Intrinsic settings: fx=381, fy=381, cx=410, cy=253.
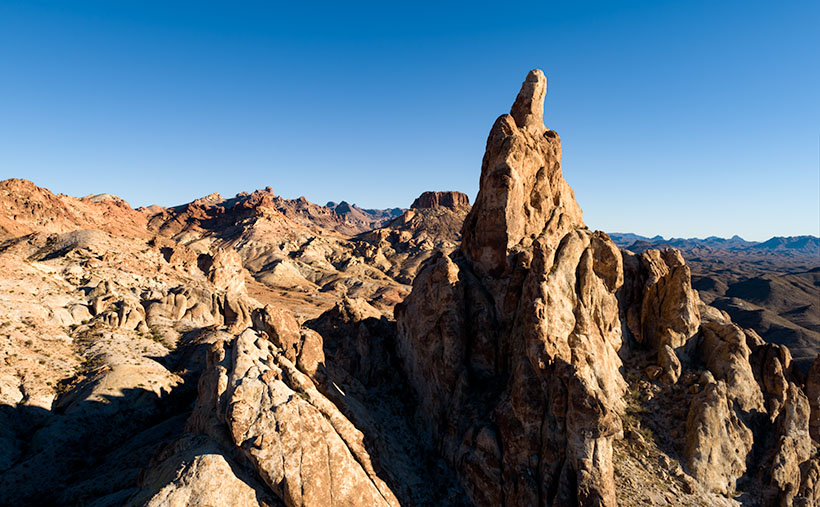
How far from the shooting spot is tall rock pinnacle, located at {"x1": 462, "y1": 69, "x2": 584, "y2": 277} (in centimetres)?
3962

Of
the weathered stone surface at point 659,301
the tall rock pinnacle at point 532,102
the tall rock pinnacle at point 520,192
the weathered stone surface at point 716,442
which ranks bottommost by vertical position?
the weathered stone surface at point 716,442

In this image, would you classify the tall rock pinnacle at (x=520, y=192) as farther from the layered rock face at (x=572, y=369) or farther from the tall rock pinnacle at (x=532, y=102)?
the layered rock face at (x=572, y=369)

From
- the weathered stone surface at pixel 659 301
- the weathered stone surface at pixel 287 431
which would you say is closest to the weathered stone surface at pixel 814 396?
the weathered stone surface at pixel 659 301

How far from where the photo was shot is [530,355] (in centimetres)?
3058

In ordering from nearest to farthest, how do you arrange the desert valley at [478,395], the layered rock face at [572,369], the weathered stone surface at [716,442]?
the desert valley at [478,395], the layered rock face at [572,369], the weathered stone surface at [716,442]

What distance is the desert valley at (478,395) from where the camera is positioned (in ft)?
85.3

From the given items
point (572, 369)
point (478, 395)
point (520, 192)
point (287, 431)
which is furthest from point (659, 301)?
point (287, 431)

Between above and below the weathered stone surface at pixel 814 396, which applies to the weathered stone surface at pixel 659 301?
above

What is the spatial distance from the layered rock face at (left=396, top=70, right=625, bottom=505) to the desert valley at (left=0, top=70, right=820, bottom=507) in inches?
6.6

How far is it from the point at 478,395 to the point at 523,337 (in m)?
7.17

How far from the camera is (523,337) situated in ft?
107

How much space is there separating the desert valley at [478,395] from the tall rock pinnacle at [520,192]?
9.5 inches

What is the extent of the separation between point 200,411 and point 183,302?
178ft

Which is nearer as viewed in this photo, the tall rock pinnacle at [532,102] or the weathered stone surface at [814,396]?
the weathered stone surface at [814,396]
